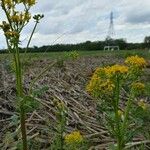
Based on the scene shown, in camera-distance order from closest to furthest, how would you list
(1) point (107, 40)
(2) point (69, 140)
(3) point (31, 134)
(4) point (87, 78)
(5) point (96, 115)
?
(2) point (69, 140)
(3) point (31, 134)
(5) point (96, 115)
(4) point (87, 78)
(1) point (107, 40)

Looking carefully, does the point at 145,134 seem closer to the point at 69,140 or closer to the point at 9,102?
the point at 69,140

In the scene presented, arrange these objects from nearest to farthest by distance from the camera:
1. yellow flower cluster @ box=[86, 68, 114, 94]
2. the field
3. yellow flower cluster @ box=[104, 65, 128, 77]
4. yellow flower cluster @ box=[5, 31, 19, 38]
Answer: yellow flower cluster @ box=[104, 65, 128, 77]
yellow flower cluster @ box=[86, 68, 114, 94]
yellow flower cluster @ box=[5, 31, 19, 38]
the field

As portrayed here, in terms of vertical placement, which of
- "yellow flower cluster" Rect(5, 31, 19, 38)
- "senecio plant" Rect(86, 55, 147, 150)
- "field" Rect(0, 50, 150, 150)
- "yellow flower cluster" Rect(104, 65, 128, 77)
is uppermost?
"yellow flower cluster" Rect(5, 31, 19, 38)

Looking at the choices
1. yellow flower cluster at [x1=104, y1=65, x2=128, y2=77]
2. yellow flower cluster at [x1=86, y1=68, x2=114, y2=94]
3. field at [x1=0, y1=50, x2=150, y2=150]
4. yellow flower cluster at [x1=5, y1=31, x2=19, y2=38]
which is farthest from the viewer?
field at [x1=0, y1=50, x2=150, y2=150]

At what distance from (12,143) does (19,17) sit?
1.80 m

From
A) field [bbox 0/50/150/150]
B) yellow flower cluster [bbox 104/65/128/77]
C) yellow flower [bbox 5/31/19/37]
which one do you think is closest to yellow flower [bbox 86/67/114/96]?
yellow flower cluster [bbox 104/65/128/77]

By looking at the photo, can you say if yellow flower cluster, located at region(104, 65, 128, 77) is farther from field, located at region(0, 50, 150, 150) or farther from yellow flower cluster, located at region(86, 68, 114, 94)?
field, located at region(0, 50, 150, 150)

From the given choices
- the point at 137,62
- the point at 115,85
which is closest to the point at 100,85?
the point at 115,85

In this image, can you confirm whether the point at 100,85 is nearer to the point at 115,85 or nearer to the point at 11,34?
the point at 115,85

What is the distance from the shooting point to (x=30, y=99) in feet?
18.7

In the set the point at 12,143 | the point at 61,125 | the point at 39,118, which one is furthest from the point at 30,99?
the point at 39,118

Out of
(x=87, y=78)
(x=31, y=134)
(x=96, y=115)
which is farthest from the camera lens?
(x=87, y=78)

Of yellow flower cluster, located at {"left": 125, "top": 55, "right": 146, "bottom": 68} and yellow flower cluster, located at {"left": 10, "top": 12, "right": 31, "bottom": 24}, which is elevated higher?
yellow flower cluster, located at {"left": 10, "top": 12, "right": 31, "bottom": 24}

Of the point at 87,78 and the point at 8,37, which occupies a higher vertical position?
the point at 8,37
